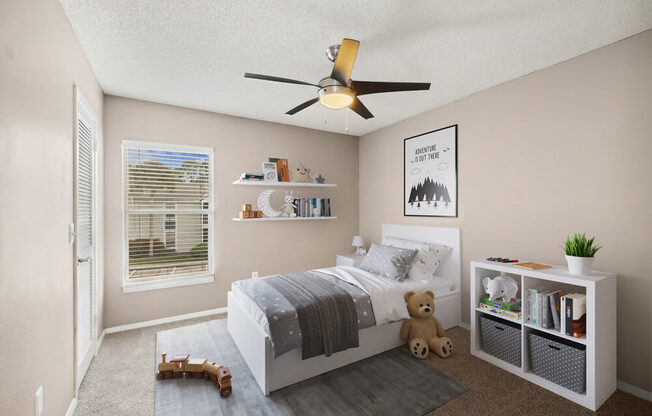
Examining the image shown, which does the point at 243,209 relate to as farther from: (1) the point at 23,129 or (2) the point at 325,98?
(1) the point at 23,129

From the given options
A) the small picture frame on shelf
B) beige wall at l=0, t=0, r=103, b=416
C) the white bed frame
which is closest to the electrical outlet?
beige wall at l=0, t=0, r=103, b=416

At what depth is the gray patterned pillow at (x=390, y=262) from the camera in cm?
311

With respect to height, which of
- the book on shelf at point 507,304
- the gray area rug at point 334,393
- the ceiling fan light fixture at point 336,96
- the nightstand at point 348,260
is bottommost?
the gray area rug at point 334,393

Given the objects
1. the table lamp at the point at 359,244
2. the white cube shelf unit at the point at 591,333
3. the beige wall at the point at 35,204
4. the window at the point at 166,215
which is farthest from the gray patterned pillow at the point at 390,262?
the beige wall at the point at 35,204

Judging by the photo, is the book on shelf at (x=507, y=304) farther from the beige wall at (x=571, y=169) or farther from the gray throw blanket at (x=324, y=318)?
the gray throw blanket at (x=324, y=318)

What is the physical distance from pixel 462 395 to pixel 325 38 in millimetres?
2770

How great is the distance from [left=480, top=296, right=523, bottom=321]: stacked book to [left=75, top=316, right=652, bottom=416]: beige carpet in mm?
452

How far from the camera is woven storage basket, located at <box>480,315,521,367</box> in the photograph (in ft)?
7.86

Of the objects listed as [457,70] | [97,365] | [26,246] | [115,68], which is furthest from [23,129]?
[457,70]

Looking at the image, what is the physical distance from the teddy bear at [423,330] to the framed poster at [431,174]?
1195 mm

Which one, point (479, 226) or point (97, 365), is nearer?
point (97, 365)

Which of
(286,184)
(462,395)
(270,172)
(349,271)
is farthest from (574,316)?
(270,172)

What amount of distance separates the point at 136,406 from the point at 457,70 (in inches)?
144

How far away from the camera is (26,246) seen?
137cm
